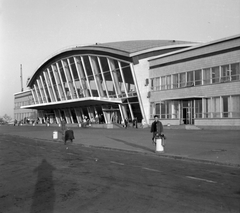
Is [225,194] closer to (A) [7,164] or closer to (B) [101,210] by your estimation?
(B) [101,210]

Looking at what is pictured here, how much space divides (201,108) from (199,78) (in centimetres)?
362

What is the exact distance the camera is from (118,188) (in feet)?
23.7

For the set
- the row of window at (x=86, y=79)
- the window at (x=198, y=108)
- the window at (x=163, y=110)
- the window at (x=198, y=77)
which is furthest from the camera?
the row of window at (x=86, y=79)

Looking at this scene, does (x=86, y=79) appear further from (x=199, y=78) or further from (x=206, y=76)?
(x=206, y=76)


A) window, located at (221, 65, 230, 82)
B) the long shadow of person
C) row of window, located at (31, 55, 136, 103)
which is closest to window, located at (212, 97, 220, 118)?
window, located at (221, 65, 230, 82)

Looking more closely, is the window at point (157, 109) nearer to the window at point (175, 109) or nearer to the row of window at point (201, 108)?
the row of window at point (201, 108)

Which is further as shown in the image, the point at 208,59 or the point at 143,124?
the point at 143,124

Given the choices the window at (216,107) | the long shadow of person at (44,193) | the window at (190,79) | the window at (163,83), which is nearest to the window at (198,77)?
the window at (190,79)

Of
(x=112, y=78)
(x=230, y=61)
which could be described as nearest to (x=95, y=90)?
(x=112, y=78)

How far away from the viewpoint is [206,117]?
35469mm

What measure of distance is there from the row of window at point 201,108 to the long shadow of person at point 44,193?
2700cm

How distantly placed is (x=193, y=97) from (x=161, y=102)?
21.2ft

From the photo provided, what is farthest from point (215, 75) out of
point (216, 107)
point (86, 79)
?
point (86, 79)

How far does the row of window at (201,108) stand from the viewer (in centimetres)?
3275
